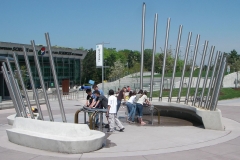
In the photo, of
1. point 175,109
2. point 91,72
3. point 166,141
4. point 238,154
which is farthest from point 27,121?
point 91,72

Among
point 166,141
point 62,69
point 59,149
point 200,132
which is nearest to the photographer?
point 59,149

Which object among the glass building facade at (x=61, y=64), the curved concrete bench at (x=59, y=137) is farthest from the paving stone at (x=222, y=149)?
the glass building facade at (x=61, y=64)

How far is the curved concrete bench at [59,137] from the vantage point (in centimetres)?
792

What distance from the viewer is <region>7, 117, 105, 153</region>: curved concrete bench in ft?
26.0

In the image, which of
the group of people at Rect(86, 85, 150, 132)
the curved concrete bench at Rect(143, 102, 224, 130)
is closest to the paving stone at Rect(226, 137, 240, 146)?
the curved concrete bench at Rect(143, 102, 224, 130)

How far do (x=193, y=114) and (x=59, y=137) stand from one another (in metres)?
7.43

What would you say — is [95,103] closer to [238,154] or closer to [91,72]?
[238,154]

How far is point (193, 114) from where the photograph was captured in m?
13.9

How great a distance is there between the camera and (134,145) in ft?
30.0

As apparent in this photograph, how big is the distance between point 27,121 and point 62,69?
169 feet

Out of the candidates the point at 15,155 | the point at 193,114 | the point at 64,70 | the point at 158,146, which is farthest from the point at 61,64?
the point at 15,155

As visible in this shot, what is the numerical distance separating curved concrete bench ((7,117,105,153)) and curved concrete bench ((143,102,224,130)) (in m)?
4.87

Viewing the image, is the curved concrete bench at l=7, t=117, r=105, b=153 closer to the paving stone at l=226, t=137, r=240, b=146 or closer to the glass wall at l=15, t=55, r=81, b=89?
the paving stone at l=226, t=137, r=240, b=146

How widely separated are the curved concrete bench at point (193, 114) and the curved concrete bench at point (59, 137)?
4.87 metres
